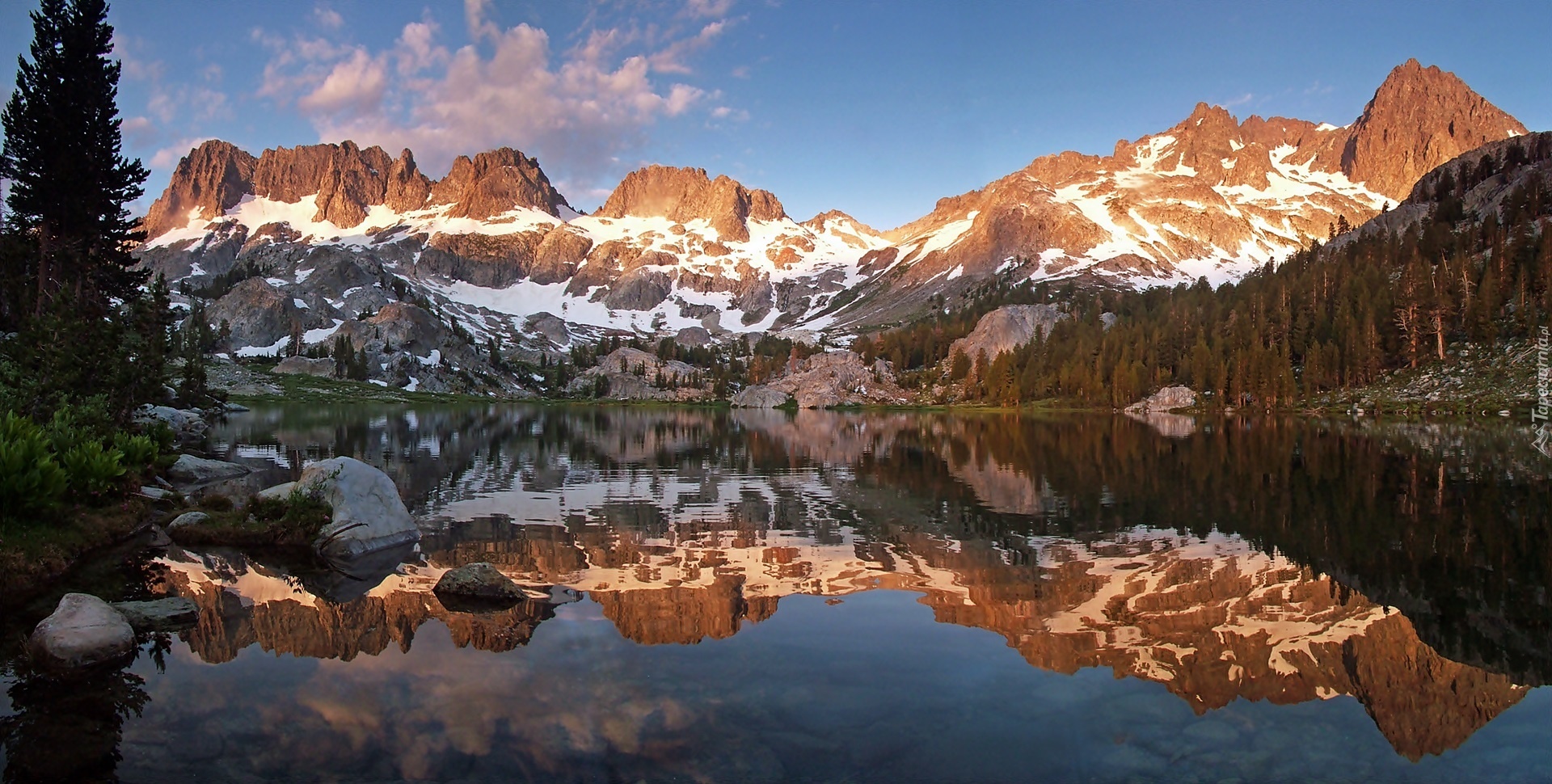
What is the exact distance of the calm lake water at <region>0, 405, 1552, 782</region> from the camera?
9539mm

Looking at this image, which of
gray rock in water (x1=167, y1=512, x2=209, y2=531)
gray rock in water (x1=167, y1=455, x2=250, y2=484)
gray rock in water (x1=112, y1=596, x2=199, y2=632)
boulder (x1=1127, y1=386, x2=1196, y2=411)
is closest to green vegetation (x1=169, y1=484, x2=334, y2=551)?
gray rock in water (x1=167, y1=512, x2=209, y2=531)

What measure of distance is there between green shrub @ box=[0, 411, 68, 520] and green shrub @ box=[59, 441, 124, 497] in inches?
63.1

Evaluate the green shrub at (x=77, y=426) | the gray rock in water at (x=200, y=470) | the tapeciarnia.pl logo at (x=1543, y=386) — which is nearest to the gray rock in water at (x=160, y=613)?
the green shrub at (x=77, y=426)

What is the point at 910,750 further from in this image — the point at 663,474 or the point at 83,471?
the point at 663,474

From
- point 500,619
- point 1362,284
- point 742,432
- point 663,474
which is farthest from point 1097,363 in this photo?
point 500,619

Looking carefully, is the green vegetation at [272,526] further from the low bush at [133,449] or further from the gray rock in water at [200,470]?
the gray rock in water at [200,470]

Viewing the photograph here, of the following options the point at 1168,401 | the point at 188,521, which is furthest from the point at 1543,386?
the point at 188,521

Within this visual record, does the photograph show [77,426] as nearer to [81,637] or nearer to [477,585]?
[81,637]

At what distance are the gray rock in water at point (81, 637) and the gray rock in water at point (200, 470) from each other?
23.7 m

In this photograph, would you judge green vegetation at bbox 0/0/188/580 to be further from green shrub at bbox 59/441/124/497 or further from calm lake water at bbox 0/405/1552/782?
calm lake water at bbox 0/405/1552/782

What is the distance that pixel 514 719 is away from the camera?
10453mm

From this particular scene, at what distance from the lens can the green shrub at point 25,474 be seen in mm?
17203

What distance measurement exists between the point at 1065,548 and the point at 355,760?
713 inches

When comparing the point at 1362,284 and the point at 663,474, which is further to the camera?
the point at 1362,284
